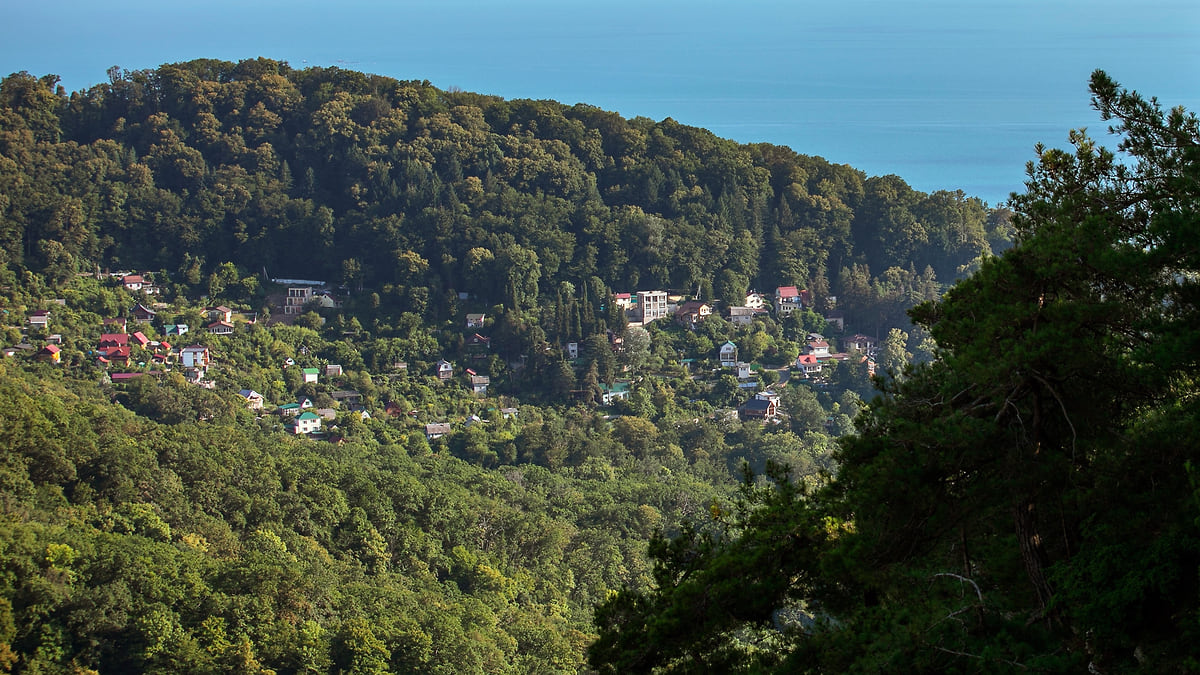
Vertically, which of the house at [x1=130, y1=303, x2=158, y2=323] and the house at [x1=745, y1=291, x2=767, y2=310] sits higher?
the house at [x1=745, y1=291, x2=767, y2=310]

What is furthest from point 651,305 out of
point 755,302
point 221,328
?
point 221,328

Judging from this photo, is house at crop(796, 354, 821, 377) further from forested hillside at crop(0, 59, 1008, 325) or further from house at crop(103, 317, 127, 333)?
house at crop(103, 317, 127, 333)

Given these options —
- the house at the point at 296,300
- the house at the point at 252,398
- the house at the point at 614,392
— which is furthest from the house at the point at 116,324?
the house at the point at 614,392

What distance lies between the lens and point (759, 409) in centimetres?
2691

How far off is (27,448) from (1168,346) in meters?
13.2

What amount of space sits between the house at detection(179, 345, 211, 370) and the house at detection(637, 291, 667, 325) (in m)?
9.57

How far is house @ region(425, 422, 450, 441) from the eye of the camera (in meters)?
24.5

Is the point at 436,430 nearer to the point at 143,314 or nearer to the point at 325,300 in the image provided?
the point at 325,300

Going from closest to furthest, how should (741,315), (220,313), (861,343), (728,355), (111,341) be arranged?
(111,341) → (220,313) → (728,355) → (741,315) → (861,343)

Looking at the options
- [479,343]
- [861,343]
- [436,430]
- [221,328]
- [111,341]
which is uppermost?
[221,328]

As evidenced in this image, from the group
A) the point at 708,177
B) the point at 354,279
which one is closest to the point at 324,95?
the point at 354,279

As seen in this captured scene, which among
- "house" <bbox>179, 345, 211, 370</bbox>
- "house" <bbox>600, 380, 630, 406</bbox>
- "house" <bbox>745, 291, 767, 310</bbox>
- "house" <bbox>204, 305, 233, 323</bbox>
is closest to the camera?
"house" <bbox>179, 345, 211, 370</bbox>

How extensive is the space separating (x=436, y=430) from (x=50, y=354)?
734cm

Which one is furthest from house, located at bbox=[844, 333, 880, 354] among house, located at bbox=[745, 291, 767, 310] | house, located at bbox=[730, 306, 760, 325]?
house, located at bbox=[730, 306, 760, 325]
